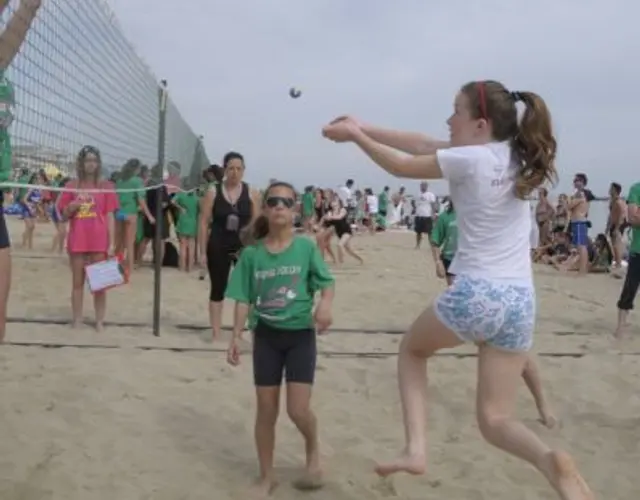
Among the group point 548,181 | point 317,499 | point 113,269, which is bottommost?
point 317,499

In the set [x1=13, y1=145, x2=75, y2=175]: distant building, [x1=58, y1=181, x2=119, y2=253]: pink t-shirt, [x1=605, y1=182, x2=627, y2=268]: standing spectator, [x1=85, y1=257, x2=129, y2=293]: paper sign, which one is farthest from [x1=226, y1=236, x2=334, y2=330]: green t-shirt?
[x1=605, y1=182, x2=627, y2=268]: standing spectator

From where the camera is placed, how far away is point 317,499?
153 inches

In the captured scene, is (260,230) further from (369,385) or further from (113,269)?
(113,269)

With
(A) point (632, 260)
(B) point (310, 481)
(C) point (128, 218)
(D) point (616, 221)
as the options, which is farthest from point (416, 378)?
(D) point (616, 221)

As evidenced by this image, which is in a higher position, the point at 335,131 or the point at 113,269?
the point at 335,131

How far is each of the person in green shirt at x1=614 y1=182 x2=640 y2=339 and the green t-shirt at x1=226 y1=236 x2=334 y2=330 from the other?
14.3 feet

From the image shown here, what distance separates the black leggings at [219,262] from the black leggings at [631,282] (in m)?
3.53

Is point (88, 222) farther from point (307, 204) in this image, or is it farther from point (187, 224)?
point (307, 204)

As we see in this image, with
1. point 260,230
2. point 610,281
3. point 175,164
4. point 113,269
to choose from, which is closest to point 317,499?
point 260,230

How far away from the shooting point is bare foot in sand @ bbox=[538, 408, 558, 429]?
16.5 feet

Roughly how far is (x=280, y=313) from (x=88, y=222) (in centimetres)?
401

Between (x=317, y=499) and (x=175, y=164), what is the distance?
7312mm

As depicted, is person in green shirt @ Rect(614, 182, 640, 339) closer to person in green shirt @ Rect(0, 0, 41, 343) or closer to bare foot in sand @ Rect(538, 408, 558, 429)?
bare foot in sand @ Rect(538, 408, 558, 429)

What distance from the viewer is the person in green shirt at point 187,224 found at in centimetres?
1266
